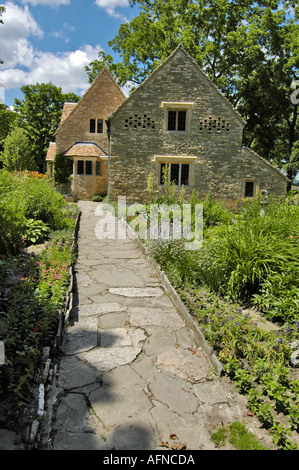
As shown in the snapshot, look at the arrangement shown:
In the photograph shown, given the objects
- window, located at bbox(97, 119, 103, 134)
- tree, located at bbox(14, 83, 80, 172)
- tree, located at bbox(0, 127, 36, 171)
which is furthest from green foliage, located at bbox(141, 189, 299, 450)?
tree, located at bbox(14, 83, 80, 172)

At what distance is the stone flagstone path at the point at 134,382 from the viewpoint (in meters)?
2.73

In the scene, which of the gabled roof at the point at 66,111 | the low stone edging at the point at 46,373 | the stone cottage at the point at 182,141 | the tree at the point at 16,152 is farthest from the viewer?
the tree at the point at 16,152

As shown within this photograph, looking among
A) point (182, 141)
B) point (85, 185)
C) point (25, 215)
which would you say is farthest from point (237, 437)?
point (85, 185)

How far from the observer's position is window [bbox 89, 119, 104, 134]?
24.7 metres

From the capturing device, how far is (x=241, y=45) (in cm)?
2352

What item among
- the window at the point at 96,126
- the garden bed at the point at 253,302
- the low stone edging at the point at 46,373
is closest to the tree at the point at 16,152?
the window at the point at 96,126

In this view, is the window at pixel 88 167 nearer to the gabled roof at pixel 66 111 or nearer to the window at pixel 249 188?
the gabled roof at pixel 66 111

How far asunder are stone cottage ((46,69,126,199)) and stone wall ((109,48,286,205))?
18.6 feet

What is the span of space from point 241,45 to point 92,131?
1261 centimetres

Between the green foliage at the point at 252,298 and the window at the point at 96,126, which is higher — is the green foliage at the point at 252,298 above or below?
below

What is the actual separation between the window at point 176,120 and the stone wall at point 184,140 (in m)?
0.29

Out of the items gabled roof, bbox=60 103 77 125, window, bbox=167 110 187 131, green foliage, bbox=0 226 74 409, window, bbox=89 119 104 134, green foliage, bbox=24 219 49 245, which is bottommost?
green foliage, bbox=0 226 74 409

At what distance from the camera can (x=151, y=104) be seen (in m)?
17.5

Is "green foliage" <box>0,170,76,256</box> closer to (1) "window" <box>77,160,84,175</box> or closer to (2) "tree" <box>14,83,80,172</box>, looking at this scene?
(1) "window" <box>77,160,84,175</box>
